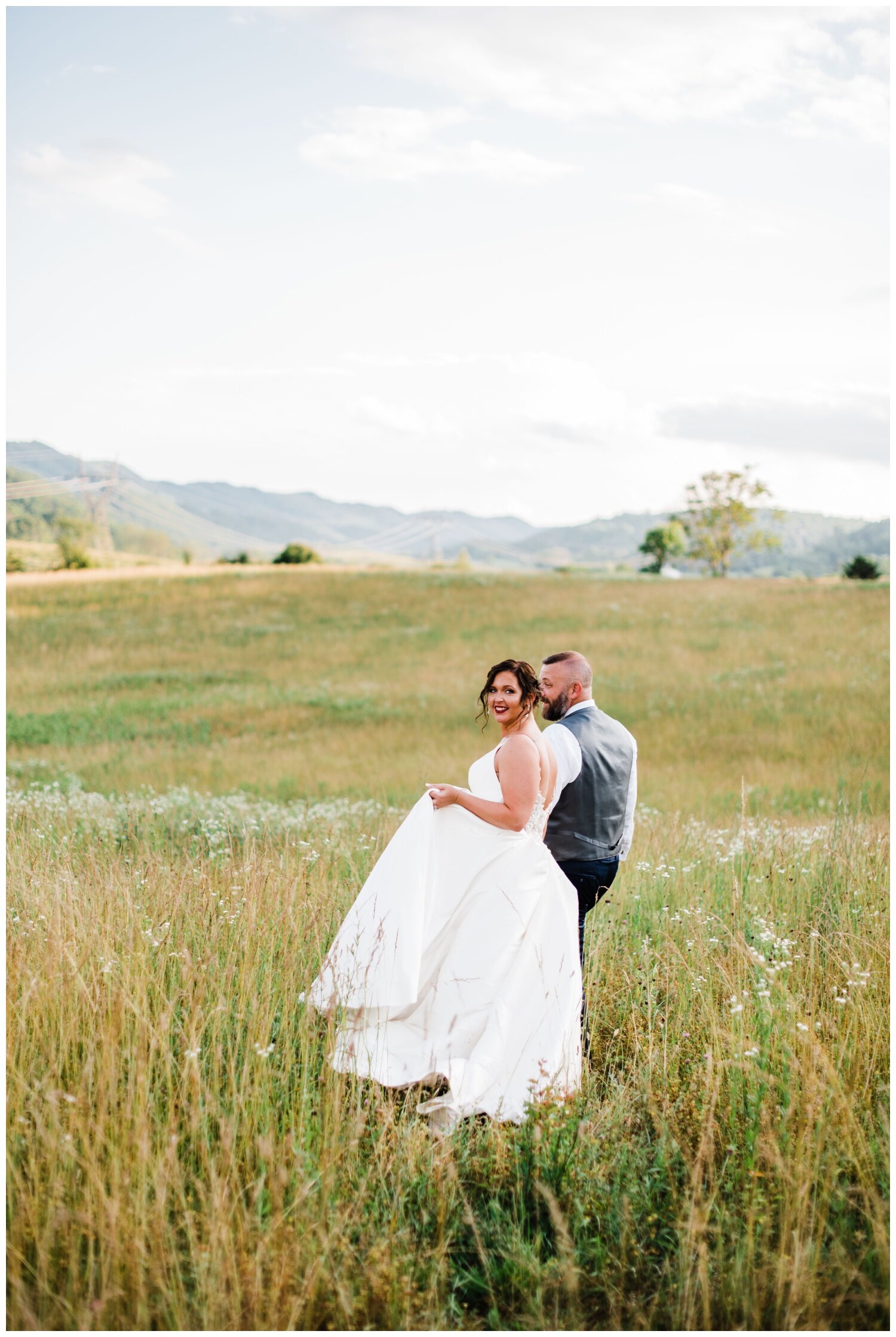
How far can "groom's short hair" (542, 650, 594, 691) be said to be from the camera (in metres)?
5.21

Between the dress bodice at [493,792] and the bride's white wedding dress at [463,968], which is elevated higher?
the dress bodice at [493,792]

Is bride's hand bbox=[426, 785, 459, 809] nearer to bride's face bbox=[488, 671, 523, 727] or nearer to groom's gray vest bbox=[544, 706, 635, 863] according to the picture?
bride's face bbox=[488, 671, 523, 727]

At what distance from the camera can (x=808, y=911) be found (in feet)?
19.9

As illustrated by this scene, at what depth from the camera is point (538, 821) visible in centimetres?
454

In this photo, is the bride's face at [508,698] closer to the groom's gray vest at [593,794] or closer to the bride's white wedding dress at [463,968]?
the bride's white wedding dress at [463,968]

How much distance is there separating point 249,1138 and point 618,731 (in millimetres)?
3001

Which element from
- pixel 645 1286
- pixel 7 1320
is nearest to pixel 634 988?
pixel 645 1286

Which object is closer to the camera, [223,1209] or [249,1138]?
[223,1209]

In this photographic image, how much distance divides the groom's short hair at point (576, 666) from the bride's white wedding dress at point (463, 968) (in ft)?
3.07

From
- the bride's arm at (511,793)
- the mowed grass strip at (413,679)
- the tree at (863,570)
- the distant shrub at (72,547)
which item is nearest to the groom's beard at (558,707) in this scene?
the bride's arm at (511,793)

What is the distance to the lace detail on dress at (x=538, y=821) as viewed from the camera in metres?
4.47

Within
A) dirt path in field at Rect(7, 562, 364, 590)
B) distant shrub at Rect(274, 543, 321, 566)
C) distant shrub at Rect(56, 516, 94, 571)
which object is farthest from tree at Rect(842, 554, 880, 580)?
distant shrub at Rect(56, 516, 94, 571)

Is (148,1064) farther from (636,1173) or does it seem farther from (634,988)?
(634,988)

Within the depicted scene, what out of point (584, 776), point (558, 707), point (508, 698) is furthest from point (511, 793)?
point (558, 707)
